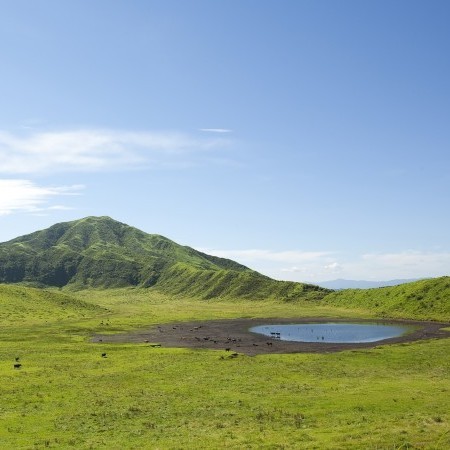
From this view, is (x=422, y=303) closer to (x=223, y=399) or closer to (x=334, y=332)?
(x=334, y=332)

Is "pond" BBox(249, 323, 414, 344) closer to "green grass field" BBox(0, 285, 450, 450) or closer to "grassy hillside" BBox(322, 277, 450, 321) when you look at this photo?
"green grass field" BBox(0, 285, 450, 450)

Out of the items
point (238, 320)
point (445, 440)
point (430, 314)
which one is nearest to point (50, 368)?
point (445, 440)

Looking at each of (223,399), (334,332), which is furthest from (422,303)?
(223,399)

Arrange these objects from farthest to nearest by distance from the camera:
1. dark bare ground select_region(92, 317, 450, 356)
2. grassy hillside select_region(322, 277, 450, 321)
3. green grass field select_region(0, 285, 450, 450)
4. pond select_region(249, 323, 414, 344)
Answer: grassy hillside select_region(322, 277, 450, 321) → pond select_region(249, 323, 414, 344) → dark bare ground select_region(92, 317, 450, 356) → green grass field select_region(0, 285, 450, 450)

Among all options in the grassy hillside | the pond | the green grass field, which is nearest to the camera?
the green grass field

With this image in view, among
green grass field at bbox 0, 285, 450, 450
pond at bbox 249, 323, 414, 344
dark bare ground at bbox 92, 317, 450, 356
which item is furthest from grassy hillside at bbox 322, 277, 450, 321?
green grass field at bbox 0, 285, 450, 450

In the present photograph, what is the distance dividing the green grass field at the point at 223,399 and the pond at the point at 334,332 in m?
22.6

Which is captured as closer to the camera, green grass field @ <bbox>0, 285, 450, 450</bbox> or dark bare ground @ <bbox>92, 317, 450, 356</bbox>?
green grass field @ <bbox>0, 285, 450, 450</bbox>

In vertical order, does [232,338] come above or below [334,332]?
below

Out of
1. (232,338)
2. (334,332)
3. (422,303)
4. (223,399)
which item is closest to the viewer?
(223,399)

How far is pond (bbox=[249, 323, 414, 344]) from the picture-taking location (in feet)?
411

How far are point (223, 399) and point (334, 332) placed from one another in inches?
3614

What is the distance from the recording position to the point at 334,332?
142375 mm

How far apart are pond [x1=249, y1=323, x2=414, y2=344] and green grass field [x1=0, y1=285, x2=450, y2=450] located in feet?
74.1
